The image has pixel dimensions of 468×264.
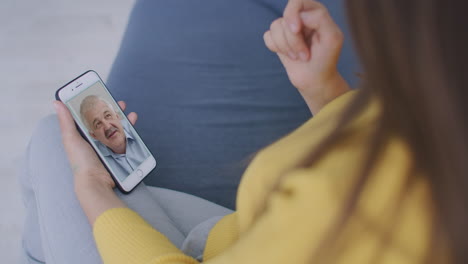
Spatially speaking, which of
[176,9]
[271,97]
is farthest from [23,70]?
[271,97]

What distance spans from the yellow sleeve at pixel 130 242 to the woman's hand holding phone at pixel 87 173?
30 millimetres

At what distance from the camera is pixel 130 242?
615 mm

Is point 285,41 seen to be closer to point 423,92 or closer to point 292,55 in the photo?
point 292,55

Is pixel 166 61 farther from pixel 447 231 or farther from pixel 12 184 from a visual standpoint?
pixel 447 231

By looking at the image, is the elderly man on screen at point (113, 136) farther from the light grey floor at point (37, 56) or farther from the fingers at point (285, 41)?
the light grey floor at point (37, 56)

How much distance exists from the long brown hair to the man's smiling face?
1.69 feet

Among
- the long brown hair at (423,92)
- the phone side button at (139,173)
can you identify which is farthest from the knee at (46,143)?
the long brown hair at (423,92)

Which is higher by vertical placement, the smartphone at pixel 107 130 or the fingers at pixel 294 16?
the fingers at pixel 294 16

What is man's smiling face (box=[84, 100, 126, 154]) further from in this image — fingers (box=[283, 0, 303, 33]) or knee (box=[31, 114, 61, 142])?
fingers (box=[283, 0, 303, 33])

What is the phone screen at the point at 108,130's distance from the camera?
0.80m

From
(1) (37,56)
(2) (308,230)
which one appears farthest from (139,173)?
(1) (37,56)

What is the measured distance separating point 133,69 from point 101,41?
656mm

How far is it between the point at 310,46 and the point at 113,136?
0.40 metres

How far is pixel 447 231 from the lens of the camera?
0.35m
